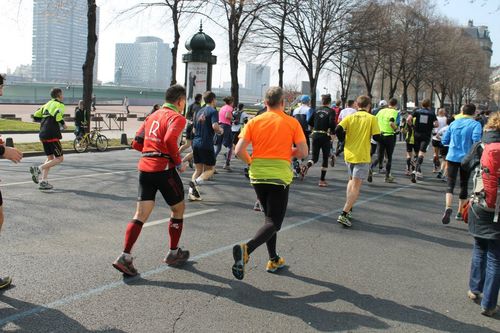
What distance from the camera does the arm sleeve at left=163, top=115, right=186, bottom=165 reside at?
15.6ft

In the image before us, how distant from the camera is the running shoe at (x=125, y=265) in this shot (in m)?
4.68

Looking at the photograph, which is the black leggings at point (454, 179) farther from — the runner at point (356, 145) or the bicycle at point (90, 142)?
the bicycle at point (90, 142)

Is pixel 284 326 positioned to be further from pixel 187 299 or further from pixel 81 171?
pixel 81 171

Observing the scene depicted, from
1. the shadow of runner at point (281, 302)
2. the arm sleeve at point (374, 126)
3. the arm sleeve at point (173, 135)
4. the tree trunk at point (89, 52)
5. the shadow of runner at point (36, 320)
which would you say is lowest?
the shadow of runner at point (36, 320)

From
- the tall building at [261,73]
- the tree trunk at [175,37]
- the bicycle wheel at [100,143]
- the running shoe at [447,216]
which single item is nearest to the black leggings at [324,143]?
the running shoe at [447,216]

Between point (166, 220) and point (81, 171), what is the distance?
5.65 m

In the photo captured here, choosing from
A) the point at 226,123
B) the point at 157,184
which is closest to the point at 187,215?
the point at 157,184

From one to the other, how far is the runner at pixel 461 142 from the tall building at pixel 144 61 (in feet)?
539

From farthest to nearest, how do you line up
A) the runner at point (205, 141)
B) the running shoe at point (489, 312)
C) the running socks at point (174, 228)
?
the runner at point (205, 141) → the running socks at point (174, 228) → the running shoe at point (489, 312)

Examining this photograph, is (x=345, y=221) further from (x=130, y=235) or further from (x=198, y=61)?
(x=198, y=61)

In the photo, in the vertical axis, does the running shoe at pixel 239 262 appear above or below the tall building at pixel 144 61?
→ below

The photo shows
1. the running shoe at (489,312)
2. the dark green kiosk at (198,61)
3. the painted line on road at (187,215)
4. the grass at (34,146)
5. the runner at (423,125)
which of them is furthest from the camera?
the dark green kiosk at (198,61)

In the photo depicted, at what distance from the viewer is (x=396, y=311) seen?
14.0 feet

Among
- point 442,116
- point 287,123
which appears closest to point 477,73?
point 442,116
